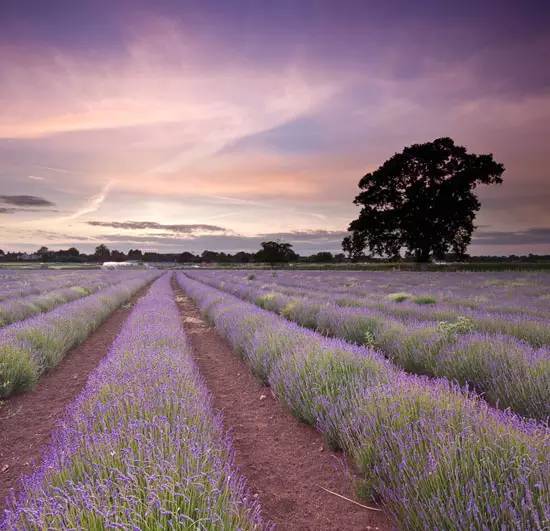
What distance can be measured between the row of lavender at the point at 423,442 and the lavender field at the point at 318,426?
0.01 m

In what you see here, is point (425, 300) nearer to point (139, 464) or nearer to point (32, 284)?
point (139, 464)

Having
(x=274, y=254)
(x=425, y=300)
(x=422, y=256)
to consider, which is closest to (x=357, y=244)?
(x=422, y=256)

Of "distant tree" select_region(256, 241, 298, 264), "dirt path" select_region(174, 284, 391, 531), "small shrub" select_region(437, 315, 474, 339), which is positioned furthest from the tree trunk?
"distant tree" select_region(256, 241, 298, 264)

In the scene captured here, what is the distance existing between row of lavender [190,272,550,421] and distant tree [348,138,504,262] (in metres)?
27.2

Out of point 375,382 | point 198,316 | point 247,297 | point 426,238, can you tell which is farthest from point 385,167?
point 375,382

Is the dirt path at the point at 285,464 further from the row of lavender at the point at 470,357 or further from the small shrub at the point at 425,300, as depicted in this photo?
the small shrub at the point at 425,300

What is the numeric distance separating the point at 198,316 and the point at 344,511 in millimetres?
10396

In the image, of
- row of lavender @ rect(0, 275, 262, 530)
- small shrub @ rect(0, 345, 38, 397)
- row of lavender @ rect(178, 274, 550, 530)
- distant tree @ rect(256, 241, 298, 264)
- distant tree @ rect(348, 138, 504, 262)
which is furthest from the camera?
distant tree @ rect(256, 241, 298, 264)

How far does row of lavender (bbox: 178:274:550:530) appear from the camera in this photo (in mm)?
1641

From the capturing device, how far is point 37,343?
19.6 ft

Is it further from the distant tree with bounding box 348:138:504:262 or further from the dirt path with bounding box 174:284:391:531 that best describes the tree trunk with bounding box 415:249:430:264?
the dirt path with bounding box 174:284:391:531

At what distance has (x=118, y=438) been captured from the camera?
215 centimetres

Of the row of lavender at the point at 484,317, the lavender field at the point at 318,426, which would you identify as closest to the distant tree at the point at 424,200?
the row of lavender at the point at 484,317

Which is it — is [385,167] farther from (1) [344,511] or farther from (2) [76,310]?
(1) [344,511]
